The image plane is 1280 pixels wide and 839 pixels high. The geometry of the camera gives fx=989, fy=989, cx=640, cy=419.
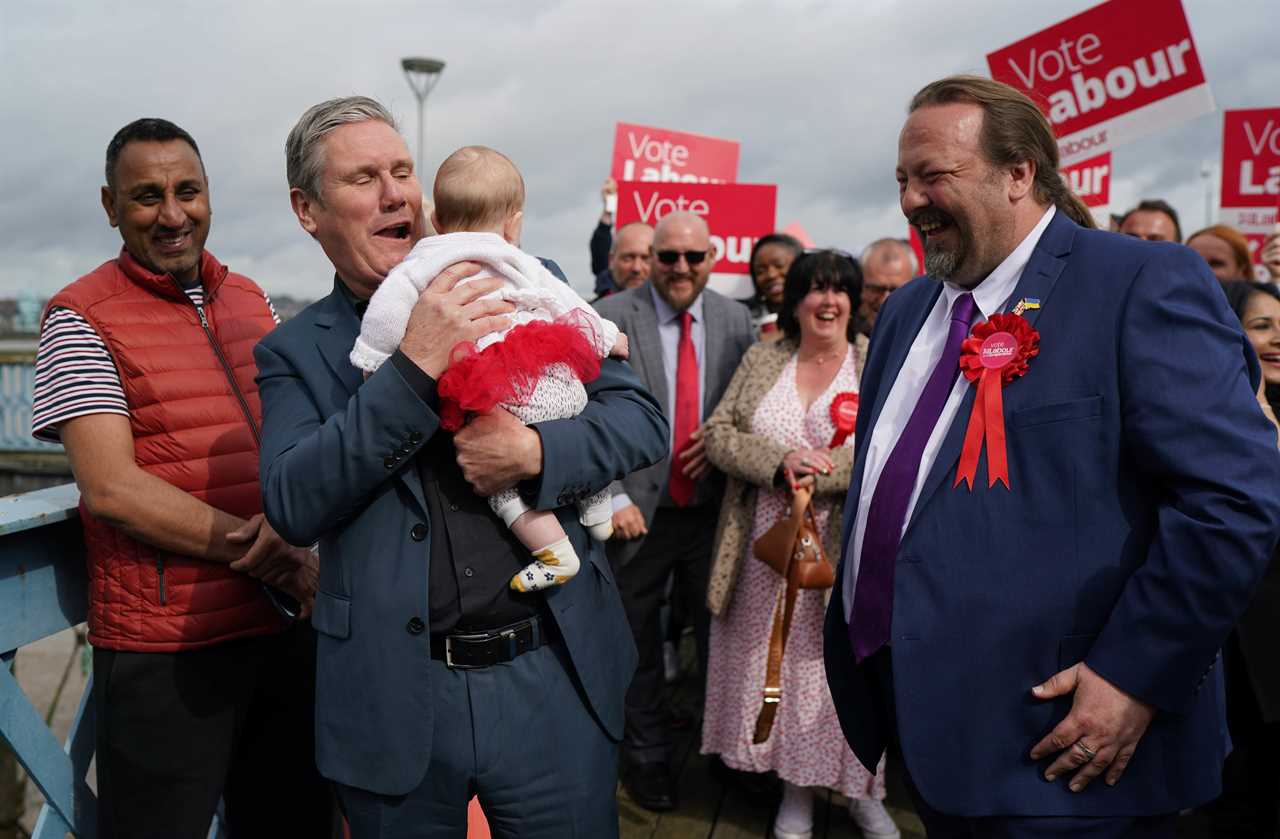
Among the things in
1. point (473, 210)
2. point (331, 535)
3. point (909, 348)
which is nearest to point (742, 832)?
point (909, 348)

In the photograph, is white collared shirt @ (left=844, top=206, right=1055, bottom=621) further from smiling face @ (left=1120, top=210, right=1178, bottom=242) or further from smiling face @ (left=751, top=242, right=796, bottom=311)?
smiling face @ (left=1120, top=210, right=1178, bottom=242)

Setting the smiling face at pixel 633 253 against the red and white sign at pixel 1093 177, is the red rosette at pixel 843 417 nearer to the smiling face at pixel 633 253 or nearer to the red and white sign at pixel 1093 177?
the smiling face at pixel 633 253

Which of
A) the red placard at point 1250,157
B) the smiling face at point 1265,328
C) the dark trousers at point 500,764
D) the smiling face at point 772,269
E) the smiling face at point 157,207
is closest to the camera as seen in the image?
the dark trousers at point 500,764

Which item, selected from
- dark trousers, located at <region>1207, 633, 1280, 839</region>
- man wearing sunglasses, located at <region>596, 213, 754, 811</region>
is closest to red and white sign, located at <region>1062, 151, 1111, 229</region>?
man wearing sunglasses, located at <region>596, 213, 754, 811</region>

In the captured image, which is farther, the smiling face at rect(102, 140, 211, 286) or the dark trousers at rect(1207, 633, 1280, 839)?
the dark trousers at rect(1207, 633, 1280, 839)

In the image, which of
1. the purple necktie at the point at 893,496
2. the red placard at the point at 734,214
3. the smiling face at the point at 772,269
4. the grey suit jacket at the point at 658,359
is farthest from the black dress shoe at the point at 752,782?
the red placard at the point at 734,214

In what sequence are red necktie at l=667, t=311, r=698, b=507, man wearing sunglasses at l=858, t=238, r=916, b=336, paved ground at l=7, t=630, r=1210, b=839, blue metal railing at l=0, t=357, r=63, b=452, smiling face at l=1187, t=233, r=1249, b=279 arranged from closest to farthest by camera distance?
paved ground at l=7, t=630, r=1210, b=839 < red necktie at l=667, t=311, r=698, b=507 < smiling face at l=1187, t=233, r=1249, b=279 < man wearing sunglasses at l=858, t=238, r=916, b=336 < blue metal railing at l=0, t=357, r=63, b=452

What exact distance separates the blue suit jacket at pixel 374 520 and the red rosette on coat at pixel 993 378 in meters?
0.60

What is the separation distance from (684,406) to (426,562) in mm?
2634

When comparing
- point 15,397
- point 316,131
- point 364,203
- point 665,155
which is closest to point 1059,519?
point 364,203

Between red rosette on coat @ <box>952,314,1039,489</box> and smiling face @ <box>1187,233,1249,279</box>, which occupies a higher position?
smiling face @ <box>1187,233,1249,279</box>

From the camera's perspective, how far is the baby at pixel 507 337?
5.65 ft

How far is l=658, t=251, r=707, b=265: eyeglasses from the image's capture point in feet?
14.0

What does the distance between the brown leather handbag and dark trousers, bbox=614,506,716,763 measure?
681mm
